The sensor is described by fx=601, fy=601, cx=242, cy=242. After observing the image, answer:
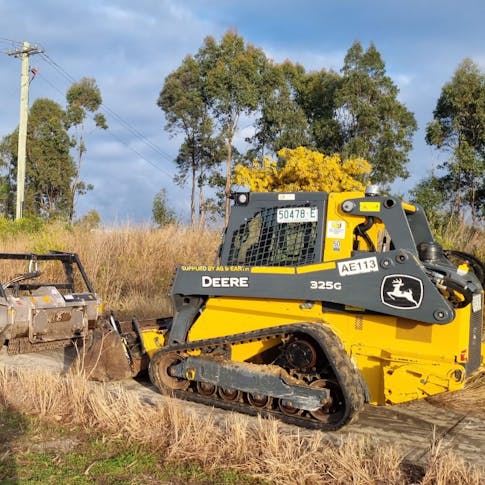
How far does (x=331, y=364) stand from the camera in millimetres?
5289

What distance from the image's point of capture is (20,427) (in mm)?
5195

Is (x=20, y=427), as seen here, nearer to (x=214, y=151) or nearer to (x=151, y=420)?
(x=151, y=420)

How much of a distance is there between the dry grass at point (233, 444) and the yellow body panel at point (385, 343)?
2.52ft

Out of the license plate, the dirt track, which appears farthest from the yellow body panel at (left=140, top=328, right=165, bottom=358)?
the license plate

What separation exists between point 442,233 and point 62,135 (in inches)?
1022

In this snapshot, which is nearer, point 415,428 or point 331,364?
point 331,364

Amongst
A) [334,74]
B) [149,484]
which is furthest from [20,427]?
[334,74]

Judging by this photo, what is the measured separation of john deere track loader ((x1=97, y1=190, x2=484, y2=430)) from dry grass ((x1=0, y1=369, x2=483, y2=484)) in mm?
601

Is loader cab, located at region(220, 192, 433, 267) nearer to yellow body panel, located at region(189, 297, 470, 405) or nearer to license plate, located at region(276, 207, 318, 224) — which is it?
license plate, located at region(276, 207, 318, 224)

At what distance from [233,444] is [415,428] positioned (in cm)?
203

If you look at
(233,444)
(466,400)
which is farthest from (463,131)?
(233,444)

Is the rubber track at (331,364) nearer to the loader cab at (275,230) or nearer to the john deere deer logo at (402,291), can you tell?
the john deere deer logo at (402,291)

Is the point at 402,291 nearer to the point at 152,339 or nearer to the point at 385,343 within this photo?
the point at 385,343

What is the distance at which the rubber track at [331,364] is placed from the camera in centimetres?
521
